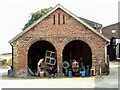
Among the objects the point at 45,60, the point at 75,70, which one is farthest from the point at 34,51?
the point at 75,70

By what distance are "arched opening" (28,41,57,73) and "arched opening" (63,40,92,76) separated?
72.3 inches

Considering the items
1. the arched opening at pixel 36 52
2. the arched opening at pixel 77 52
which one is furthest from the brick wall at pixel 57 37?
the arched opening at pixel 77 52

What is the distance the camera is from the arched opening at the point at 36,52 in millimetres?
34966

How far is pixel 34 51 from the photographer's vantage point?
116 ft

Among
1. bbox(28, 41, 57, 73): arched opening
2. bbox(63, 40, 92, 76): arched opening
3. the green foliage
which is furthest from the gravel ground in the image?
the green foliage

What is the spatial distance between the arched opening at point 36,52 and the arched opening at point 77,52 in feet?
6.02

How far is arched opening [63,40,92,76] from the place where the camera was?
3509 centimetres

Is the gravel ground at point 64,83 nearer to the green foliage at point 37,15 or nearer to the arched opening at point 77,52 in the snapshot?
the arched opening at point 77,52

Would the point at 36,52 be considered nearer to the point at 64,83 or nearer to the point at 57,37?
the point at 57,37

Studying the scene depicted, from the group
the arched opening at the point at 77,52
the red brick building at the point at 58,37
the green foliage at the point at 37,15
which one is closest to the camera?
the red brick building at the point at 58,37

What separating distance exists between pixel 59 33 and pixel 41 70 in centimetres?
373

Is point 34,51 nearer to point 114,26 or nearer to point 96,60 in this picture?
point 96,60

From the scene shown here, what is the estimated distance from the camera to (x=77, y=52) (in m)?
35.5

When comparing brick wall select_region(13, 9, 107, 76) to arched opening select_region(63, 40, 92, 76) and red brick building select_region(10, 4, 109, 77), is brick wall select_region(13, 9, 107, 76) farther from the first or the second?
arched opening select_region(63, 40, 92, 76)
